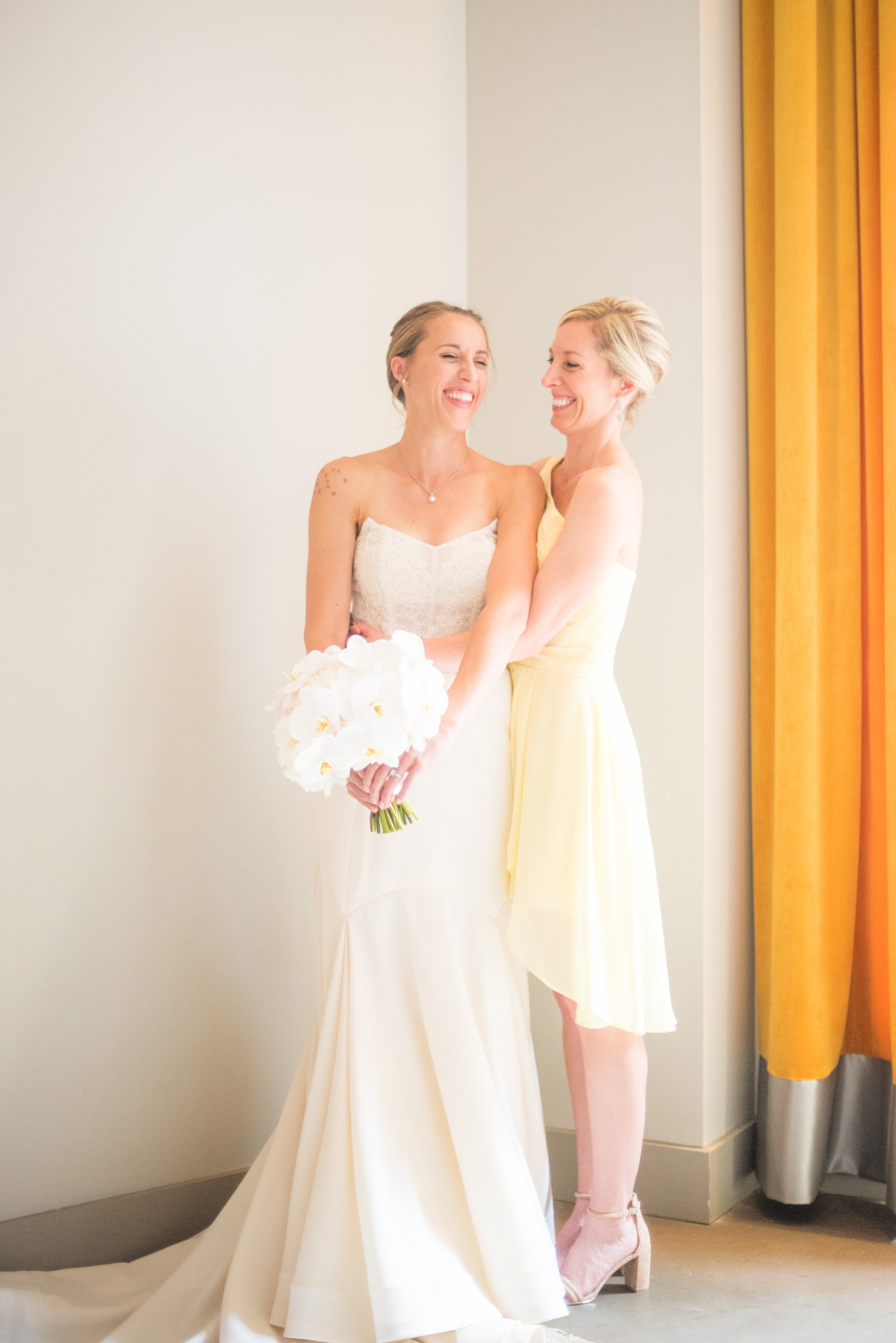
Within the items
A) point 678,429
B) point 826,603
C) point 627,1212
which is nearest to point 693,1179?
point 627,1212

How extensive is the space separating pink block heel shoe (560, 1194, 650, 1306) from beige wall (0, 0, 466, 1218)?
89cm

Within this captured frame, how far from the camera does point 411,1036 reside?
2.21 meters

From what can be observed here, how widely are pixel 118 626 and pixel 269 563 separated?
47 centimetres

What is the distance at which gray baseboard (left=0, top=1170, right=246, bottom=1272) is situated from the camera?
2283 mm

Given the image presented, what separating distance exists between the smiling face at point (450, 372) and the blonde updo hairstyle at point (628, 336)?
0.24 meters

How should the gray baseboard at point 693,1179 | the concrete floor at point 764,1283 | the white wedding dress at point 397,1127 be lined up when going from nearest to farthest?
the white wedding dress at point 397,1127
the concrete floor at point 764,1283
the gray baseboard at point 693,1179

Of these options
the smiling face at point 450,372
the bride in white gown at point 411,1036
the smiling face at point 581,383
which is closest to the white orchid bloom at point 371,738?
the bride in white gown at point 411,1036

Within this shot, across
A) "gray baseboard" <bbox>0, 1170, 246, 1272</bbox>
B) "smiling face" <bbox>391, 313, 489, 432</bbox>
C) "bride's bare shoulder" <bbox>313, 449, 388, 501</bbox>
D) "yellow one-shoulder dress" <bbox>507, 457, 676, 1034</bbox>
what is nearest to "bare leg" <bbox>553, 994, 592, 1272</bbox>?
"yellow one-shoulder dress" <bbox>507, 457, 676, 1034</bbox>

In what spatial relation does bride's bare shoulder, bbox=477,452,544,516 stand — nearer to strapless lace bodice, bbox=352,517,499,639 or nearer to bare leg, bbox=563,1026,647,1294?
strapless lace bodice, bbox=352,517,499,639

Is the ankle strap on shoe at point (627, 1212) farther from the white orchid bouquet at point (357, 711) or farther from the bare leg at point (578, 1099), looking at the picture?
the white orchid bouquet at point (357, 711)

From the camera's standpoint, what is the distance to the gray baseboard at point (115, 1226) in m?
2.28

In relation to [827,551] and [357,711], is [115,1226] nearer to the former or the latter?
[357,711]

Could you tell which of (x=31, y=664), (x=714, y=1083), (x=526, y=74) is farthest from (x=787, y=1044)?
(x=526, y=74)

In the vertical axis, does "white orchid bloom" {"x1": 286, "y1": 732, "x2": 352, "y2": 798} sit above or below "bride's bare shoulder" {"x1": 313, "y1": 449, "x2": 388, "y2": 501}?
below
